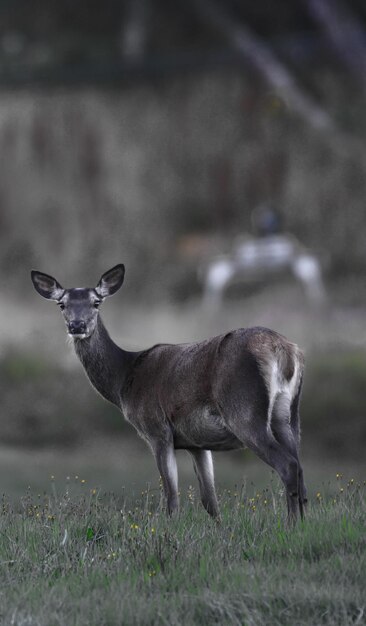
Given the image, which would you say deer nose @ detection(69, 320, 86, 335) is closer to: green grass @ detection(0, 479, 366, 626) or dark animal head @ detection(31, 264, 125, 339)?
dark animal head @ detection(31, 264, 125, 339)

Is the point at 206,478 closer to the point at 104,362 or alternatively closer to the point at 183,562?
the point at 104,362

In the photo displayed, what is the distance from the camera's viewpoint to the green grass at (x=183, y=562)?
7.52 m

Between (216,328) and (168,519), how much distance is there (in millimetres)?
10066

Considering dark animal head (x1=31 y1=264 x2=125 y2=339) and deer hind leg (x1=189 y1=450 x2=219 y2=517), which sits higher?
dark animal head (x1=31 y1=264 x2=125 y2=339)

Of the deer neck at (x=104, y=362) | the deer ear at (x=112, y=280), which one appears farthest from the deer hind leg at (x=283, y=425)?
the deer ear at (x=112, y=280)

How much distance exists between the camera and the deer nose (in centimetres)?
1084

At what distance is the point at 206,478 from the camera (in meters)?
10.6

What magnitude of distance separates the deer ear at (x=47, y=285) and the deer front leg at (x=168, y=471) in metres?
1.62

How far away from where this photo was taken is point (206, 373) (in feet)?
33.1

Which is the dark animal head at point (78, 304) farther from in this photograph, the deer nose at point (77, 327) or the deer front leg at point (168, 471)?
the deer front leg at point (168, 471)

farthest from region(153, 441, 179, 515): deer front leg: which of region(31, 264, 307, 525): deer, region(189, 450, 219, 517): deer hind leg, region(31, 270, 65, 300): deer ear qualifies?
region(31, 270, 65, 300): deer ear

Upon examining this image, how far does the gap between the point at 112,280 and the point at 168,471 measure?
6.09 ft

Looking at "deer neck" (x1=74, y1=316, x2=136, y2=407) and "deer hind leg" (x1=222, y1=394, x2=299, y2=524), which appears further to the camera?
"deer neck" (x1=74, y1=316, x2=136, y2=407)

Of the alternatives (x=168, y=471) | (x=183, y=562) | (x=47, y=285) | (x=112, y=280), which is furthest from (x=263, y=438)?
(x=47, y=285)
